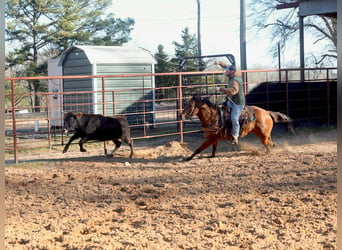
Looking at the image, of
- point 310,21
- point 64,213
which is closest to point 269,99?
point 64,213

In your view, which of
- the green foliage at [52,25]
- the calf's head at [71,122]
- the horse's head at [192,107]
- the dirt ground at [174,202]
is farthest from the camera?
the green foliage at [52,25]

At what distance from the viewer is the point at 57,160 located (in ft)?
32.9

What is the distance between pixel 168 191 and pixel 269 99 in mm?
8540

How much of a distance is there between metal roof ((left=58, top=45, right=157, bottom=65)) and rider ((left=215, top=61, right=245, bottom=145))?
7359 mm

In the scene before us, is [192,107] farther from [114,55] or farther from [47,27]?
[47,27]

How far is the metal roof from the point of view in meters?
15.9

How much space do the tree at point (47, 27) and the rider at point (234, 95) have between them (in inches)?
829

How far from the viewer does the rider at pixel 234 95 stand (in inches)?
365

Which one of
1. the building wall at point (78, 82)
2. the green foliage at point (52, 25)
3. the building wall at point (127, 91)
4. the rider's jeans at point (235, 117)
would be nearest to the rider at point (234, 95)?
the rider's jeans at point (235, 117)

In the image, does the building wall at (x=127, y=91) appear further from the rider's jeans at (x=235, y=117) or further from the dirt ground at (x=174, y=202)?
the rider's jeans at (x=235, y=117)

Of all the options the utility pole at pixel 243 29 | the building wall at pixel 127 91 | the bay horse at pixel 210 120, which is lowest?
the bay horse at pixel 210 120

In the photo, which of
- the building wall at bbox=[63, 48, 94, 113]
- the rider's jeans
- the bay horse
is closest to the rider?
the rider's jeans

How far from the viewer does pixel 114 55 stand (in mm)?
16469

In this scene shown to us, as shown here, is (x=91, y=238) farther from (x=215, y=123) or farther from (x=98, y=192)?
(x=215, y=123)
